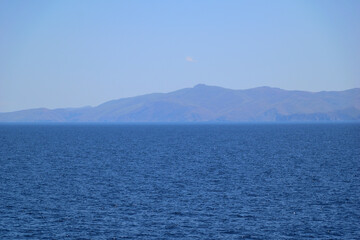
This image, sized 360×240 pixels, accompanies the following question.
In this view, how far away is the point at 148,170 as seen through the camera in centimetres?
6969

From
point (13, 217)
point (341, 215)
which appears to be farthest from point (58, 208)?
point (341, 215)

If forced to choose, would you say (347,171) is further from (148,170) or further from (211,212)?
(211,212)

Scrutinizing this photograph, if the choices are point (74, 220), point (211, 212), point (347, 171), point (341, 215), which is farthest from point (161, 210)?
point (347, 171)

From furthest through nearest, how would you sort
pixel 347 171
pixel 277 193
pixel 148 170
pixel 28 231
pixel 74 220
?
pixel 148 170
pixel 347 171
pixel 277 193
pixel 74 220
pixel 28 231

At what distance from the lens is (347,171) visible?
6531 cm

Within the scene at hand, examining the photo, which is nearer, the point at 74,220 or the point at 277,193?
the point at 74,220

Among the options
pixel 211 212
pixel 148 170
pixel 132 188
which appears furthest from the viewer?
pixel 148 170

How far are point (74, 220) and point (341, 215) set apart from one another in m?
20.7

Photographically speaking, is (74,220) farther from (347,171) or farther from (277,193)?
(347,171)

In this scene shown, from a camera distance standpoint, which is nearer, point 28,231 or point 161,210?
point 28,231

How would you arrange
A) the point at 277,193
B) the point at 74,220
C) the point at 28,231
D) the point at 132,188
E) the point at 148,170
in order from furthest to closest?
the point at 148,170
the point at 132,188
the point at 277,193
the point at 74,220
the point at 28,231

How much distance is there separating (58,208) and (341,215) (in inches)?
909

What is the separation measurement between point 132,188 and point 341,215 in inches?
884

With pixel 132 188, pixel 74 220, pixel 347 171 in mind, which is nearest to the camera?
pixel 74 220
